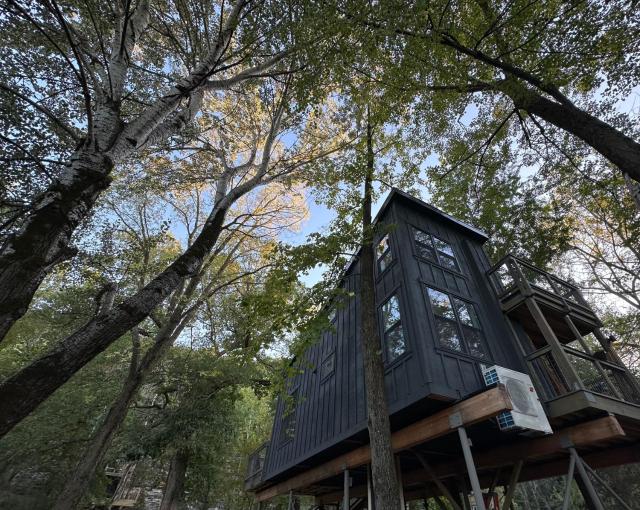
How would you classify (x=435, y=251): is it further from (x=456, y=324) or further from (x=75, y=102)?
(x=75, y=102)

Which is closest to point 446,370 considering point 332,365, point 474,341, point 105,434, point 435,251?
point 474,341

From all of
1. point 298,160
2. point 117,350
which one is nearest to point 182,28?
point 298,160

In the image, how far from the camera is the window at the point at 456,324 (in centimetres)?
610

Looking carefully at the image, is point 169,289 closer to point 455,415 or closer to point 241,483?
point 455,415

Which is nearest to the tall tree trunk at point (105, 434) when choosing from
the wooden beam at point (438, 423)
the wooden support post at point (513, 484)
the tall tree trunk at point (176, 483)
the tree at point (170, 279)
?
the tree at point (170, 279)

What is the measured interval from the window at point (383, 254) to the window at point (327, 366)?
3066 mm

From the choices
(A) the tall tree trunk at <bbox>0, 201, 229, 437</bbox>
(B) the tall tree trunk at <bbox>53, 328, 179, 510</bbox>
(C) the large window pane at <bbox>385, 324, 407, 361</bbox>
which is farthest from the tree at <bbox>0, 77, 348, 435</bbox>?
(B) the tall tree trunk at <bbox>53, 328, 179, 510</bbox>

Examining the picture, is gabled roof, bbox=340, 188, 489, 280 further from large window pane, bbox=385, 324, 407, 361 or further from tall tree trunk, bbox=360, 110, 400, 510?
large window pane, bbox=385, 324, 407, 361

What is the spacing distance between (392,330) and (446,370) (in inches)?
60.2

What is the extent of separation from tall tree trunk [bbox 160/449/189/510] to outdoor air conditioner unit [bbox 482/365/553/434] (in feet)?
40.9

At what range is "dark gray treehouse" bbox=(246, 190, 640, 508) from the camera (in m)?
4.98

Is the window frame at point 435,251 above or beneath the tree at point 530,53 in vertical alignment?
beneath

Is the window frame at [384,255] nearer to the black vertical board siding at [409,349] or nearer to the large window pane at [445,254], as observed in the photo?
the black vertical board siding at [409,349]

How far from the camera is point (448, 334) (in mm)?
6176
